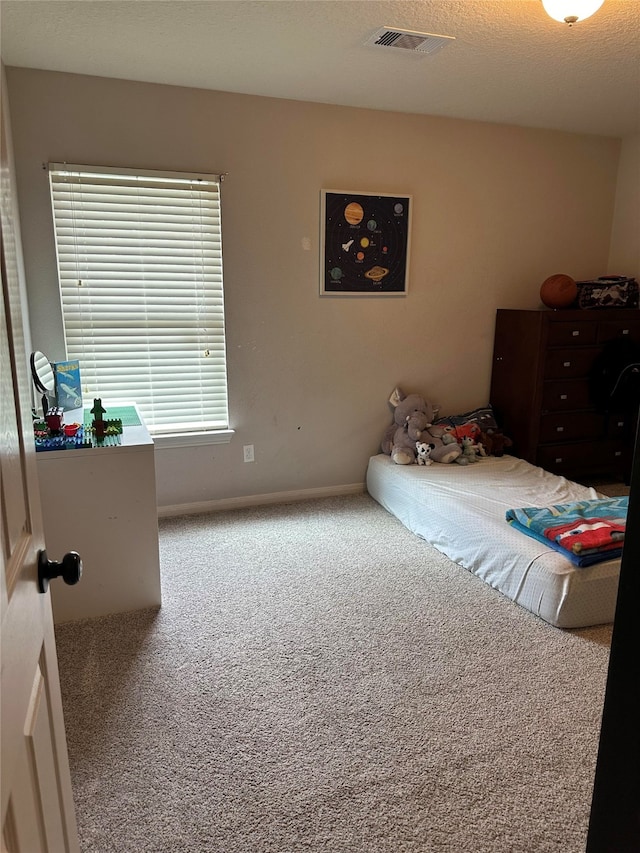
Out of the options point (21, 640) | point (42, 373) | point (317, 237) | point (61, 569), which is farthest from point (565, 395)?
point (21, 640)

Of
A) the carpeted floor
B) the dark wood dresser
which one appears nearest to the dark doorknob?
the carpeted floor

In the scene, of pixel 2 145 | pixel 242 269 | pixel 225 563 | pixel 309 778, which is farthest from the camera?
pixel 242 269

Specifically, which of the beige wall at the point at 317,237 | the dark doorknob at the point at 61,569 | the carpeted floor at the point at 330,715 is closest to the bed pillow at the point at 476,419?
the beige wall at the point at 317,237

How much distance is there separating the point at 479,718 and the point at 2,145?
197cm

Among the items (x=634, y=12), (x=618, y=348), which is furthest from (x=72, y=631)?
(x=618, y=348)

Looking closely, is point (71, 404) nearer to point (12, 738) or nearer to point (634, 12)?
point (12, 738)

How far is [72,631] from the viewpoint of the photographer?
2316 millimetres

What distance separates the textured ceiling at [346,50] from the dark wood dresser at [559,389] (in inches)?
50.9

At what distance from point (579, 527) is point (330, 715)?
137cm

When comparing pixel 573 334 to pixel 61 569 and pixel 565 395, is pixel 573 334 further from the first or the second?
pixel 61 569

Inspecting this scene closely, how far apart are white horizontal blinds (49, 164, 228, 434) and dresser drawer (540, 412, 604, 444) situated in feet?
7.14

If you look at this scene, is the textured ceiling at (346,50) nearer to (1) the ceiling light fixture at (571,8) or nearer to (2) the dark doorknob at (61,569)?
(1) the ceiling light fixture at (571,8)

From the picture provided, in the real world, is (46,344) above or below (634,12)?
below

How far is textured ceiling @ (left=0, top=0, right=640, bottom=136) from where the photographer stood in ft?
7.39
